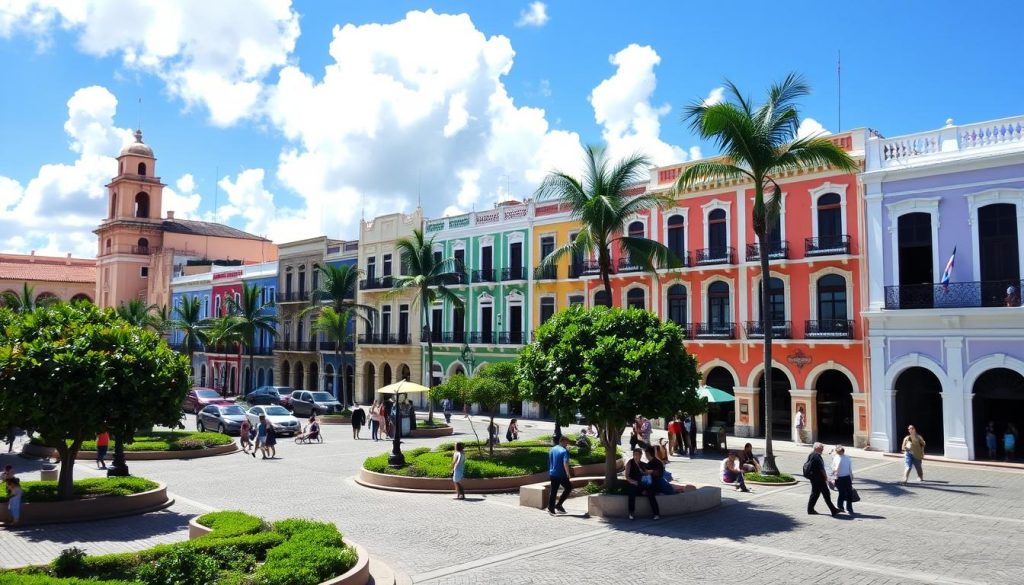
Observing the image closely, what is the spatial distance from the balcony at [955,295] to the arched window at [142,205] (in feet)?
219

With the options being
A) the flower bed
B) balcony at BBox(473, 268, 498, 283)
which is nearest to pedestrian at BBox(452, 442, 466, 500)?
the flower bed

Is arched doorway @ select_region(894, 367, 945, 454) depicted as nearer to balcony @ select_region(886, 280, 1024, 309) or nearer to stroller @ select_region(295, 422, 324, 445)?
balcony @ select_region(886, 280, 1024, 309)

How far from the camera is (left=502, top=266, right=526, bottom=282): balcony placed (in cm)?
3994

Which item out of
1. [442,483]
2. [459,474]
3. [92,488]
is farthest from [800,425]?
[92,488]

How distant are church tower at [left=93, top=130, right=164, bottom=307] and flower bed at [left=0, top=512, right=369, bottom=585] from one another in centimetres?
6739

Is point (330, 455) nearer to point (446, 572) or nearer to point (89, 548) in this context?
point (89, 548)

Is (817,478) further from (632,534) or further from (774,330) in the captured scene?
(774,330)

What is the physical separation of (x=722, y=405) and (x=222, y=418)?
20.4 m

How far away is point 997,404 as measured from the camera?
24.9 meters

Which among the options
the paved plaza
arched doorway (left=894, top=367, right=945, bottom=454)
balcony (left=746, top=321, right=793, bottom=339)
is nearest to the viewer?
the paved plaza

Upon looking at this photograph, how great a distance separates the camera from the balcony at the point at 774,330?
29750 mm

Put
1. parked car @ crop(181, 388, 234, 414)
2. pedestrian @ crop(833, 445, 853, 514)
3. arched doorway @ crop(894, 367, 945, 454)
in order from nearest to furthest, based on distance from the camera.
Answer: pedestrian @ crop(833, 445, 853, 514) → arched doorway @ crop(894, 367, 945, 454) → parked car @ crop(181, 388, 234, 414)

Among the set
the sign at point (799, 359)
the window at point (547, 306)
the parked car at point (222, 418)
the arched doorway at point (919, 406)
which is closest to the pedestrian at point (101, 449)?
the parked car at point (222, 418)

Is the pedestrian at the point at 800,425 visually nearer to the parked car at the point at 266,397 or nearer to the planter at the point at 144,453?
the planter at the point at 144,453
